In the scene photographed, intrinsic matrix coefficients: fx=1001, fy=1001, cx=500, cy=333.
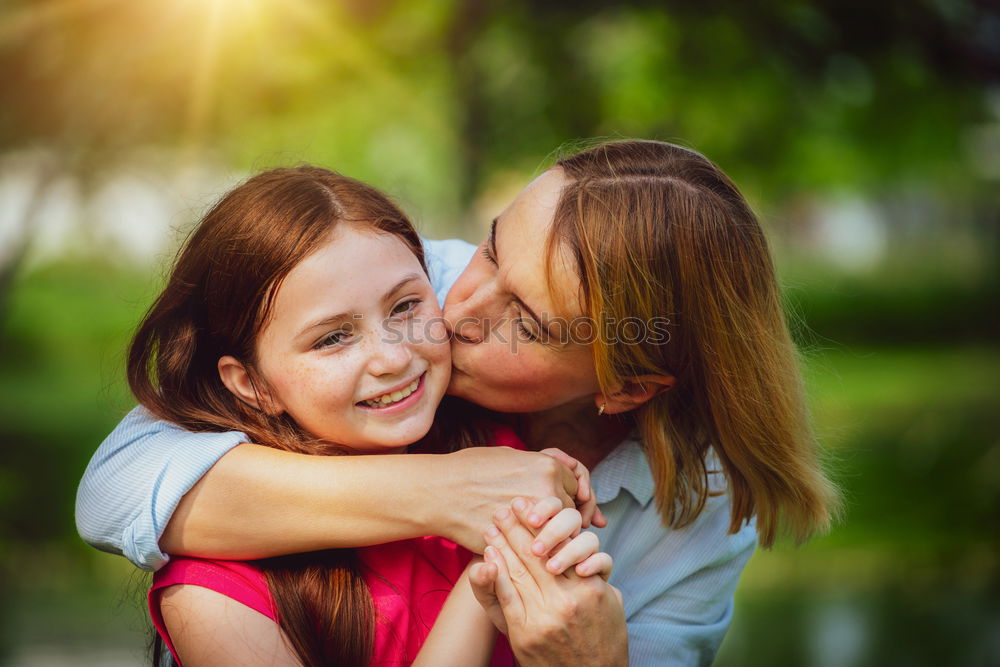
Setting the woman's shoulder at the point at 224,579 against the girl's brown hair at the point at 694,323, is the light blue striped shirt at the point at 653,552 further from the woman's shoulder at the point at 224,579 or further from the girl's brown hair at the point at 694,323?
the woman's shoulder at the point at 224,579

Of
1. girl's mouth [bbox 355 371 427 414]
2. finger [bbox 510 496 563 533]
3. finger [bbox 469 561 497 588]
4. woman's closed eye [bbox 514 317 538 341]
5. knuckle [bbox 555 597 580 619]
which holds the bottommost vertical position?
knuckle [bbox 555 597 580 619]

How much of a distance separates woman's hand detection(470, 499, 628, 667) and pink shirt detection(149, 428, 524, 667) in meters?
0.27

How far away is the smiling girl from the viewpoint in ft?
7.19

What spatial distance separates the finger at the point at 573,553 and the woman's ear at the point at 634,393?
48 cm

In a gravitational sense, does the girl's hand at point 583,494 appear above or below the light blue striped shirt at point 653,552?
above

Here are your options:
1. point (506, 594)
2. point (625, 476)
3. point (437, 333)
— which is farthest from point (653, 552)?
point (437, 333)

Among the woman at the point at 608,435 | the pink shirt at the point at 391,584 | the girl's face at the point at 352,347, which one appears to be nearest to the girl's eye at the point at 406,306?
the girl's face at the point at 352,347

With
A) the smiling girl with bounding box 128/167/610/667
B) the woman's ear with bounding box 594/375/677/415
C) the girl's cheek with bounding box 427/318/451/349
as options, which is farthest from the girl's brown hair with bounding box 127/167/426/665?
the woman's ear with bounding box 594/375/677/415

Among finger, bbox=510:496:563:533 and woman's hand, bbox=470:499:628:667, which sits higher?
finger, bbox=510:496:563:533

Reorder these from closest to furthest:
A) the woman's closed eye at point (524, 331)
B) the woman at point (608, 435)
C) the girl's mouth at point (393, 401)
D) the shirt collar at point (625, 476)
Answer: the woman at point (608, 435), the girl's mouth at point (393, 401), the woman's closed eye at point (524, 331), the shirt collar at point (625, 476)

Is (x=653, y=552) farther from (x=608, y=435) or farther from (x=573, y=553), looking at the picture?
(x=573, y=553)

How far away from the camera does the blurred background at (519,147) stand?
5059mm

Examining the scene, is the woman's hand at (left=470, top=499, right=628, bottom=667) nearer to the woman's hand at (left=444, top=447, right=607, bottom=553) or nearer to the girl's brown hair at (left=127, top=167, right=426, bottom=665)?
the woman's hand at (left=444, top=447, right=607, bottom=553)

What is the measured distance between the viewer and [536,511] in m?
2.20
